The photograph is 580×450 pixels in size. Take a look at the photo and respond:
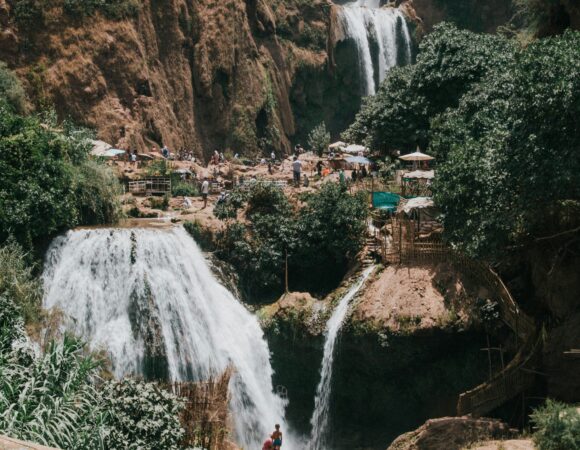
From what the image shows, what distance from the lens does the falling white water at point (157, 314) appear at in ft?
87.7

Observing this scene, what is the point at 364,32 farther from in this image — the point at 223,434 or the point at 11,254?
the point at 223,434

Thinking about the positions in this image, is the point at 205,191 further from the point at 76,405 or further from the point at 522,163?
the point at 76,405

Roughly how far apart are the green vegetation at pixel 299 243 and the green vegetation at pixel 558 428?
11757 mm

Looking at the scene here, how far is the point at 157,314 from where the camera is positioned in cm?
2733

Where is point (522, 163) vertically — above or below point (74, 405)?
above

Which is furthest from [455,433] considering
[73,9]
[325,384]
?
[73,9]

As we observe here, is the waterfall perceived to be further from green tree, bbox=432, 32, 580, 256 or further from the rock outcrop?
the rock outcrop

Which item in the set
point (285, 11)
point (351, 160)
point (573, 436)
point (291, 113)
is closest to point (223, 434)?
point (573, 436)

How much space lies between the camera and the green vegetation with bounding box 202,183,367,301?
30734mm

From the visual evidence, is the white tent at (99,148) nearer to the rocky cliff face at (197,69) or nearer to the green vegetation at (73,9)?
the rocky cliff face at (197,69)

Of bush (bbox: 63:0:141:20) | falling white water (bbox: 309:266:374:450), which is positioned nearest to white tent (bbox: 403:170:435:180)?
falling white water (bbox: 309:266:374:450)

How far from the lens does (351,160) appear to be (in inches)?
1507

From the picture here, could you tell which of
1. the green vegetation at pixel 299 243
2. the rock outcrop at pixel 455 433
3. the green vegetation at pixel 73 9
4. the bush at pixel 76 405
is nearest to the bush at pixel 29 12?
the green vegetation at pixel 73 9

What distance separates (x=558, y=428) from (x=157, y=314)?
506 inches
